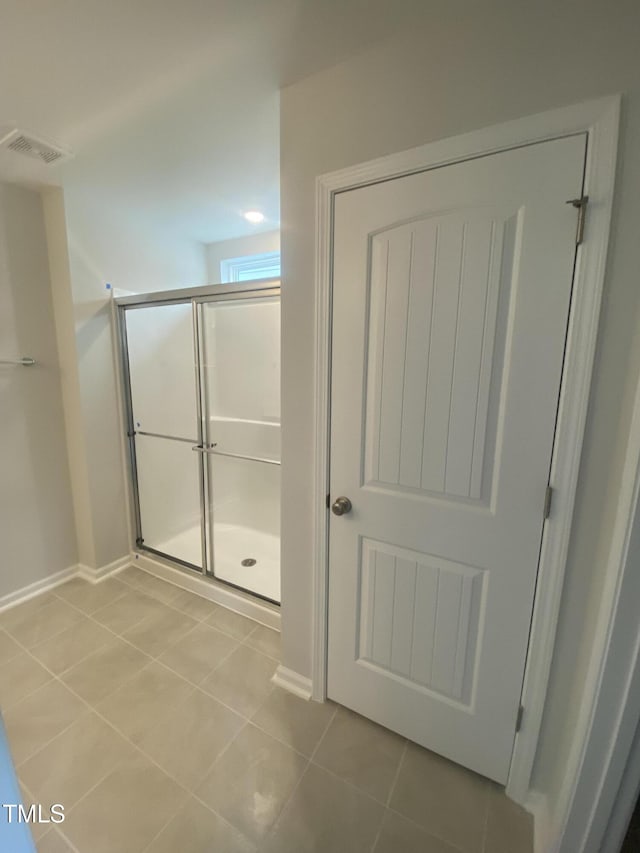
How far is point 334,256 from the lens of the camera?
126cm

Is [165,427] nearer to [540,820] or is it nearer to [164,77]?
[164,77]

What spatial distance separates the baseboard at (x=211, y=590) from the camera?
204 cm

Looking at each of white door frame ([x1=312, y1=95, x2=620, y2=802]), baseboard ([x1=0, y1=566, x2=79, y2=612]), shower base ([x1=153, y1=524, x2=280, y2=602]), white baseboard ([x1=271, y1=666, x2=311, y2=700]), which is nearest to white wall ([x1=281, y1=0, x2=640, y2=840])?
white door frame ([x1=312, y1=95, x2=620, y2=802])

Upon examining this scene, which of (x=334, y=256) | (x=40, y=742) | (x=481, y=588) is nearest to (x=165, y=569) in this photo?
(x=40, y=742)

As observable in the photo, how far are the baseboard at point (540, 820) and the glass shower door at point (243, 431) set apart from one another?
163 cm

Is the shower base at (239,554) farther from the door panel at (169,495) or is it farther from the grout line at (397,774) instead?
the grout line at (397,774)

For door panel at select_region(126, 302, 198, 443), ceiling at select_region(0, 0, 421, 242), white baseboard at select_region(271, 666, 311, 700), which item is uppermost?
ceiling at select_region(0, 0, 421, 242)

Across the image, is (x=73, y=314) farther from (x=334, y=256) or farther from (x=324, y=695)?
(x=324, y=695)

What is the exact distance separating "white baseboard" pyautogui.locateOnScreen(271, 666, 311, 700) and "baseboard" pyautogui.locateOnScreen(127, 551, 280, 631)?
1.13ft

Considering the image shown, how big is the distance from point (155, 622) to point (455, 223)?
2371 mm

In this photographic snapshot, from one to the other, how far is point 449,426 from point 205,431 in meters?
1.77

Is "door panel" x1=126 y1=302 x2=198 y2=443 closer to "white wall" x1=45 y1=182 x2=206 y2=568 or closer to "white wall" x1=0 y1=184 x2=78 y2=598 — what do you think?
"white wall" x1=45 y1=182 x2=206 y2=568

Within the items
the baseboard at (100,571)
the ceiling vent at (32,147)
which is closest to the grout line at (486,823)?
the baseboard at (100,571)

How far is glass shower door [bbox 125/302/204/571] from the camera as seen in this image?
8.09ft
